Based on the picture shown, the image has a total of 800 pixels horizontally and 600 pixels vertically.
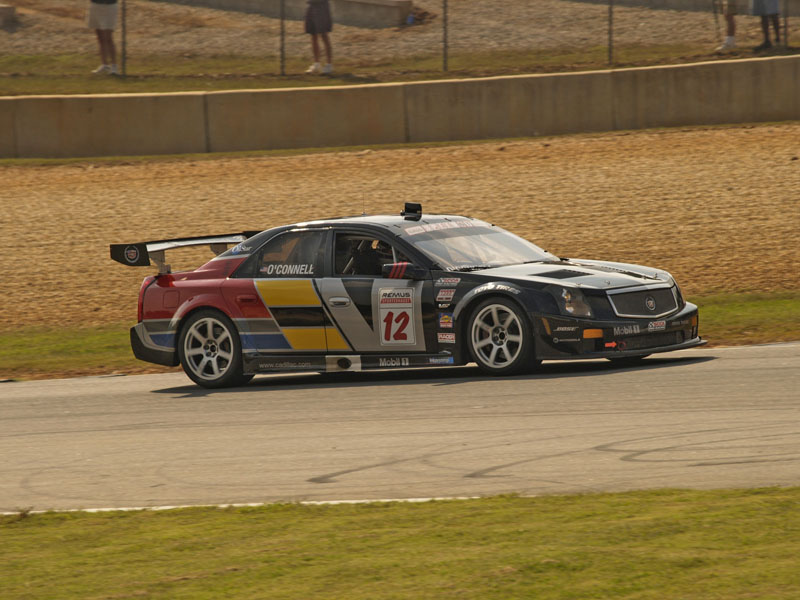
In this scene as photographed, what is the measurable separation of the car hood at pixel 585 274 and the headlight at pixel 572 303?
10cm

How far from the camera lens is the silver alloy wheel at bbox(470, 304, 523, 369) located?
10531 mm

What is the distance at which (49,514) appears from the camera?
6926mm

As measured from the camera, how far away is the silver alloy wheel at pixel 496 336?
34.6 feet

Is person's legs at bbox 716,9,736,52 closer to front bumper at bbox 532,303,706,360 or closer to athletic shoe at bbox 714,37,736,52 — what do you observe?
athletic shoe at bbox 714,37,736,52

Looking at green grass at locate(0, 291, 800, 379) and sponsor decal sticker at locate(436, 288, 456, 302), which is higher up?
sponsor decal sticker at locate(436, 288, 456, 302)

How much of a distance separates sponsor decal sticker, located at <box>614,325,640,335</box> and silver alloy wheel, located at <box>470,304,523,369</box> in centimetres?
74

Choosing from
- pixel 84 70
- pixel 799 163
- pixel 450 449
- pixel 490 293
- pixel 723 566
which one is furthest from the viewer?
pixel 84 70

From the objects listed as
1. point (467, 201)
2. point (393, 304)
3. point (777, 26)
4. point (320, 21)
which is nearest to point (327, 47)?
point (320, 21)

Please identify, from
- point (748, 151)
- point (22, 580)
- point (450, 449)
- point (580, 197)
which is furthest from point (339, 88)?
point (22, 580)

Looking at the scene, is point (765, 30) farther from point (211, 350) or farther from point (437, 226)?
point (211, 350)

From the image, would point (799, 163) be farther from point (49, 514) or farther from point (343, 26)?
point (49, 514)

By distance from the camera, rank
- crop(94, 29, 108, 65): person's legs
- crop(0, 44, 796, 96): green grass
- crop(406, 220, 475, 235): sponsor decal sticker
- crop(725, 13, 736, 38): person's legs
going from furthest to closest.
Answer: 1. crop(94, 29, 108, 65): person's legs
2. crop(0, 44, 796, 96): green grass
3. crop(725, 13, 736, 38): person's legs
4. crop(406, 220, 475, 235): sponsor decal sticker

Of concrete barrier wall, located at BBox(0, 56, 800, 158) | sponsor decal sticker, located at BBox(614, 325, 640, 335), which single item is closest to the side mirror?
sponsor decal sticker, located at BBox(614, 325, 640, 335)

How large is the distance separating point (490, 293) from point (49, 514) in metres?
4.59
